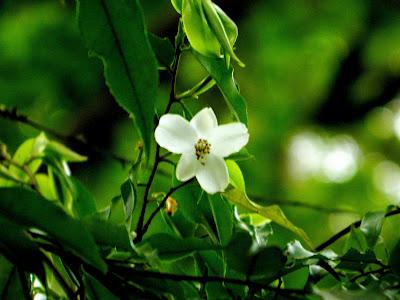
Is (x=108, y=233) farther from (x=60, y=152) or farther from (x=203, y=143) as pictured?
(x=60, y=152)

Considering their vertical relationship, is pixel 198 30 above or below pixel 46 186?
above

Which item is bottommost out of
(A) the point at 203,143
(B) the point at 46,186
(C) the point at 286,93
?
(C) the point at 286,93

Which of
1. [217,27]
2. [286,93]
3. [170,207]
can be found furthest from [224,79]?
[286,93]

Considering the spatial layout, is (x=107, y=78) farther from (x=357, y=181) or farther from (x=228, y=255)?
(x=357, y=181)

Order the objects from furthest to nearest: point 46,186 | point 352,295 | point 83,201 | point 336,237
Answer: point 46,186
point 83,201
point 336,237
point 352,295

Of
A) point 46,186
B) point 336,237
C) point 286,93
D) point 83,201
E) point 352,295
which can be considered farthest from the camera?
point 286,93

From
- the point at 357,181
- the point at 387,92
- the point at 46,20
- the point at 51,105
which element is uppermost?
the point at 46,20

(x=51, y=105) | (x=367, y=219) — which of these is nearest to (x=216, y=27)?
(x=367, y=219)

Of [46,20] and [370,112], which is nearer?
[46,20]

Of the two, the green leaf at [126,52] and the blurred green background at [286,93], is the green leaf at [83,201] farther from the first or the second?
the blurred green background at [286,93]
